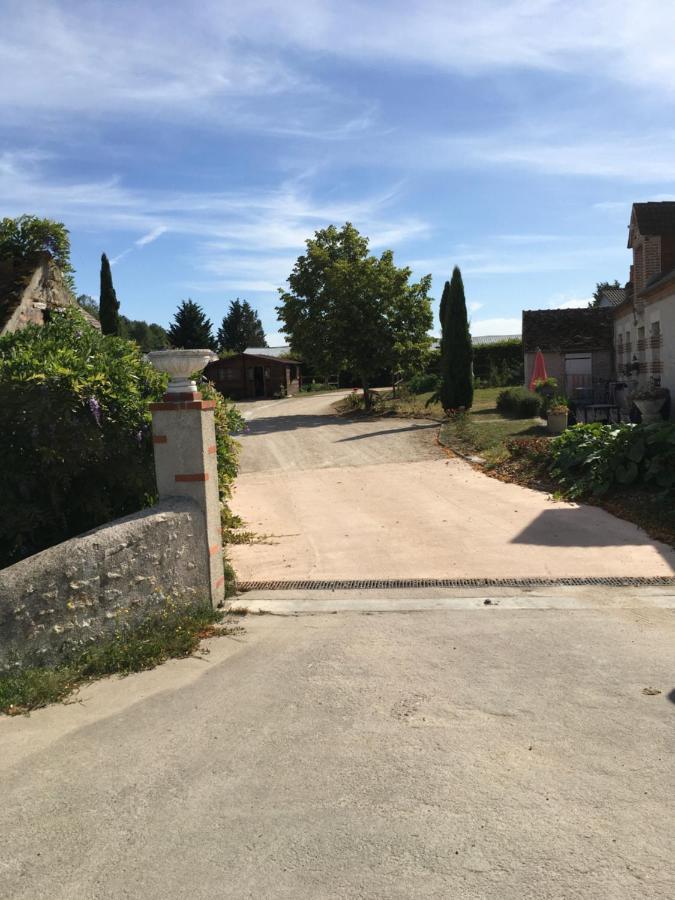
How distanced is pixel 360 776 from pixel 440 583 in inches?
137

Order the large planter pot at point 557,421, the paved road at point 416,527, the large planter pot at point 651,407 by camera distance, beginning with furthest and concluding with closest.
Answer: the large planter pot at point 557,421 < the large planter pot at point 651,407 < the paved road at point 416,527

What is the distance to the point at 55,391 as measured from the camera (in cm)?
605

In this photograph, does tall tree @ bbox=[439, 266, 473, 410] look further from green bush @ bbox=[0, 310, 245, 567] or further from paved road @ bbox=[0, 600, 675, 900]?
paved road @ bbox=[0, 600, 675, 900]

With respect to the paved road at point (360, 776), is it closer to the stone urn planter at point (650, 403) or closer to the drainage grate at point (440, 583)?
the drainage grate at point (440, 583)

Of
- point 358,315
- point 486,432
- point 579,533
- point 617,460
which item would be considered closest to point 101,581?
Answer: point 579,533

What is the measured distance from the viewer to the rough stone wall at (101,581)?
4.81 metres

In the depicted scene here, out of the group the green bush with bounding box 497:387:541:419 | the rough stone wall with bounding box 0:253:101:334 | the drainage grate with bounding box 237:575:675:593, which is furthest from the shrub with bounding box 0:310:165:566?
the green bush with bounding box 497:387:541:419

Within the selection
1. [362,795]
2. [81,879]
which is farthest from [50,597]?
[362,795]

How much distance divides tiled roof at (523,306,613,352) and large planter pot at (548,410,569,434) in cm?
1033

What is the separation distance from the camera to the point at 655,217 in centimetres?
1983

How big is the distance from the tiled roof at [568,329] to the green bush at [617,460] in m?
15.7

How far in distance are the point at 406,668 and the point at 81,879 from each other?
8.16 ft

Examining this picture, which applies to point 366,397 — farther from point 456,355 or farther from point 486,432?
point 486,432

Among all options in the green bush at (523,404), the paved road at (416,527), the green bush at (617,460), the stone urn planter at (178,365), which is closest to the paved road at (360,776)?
the paved road at (416,527)
